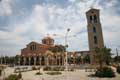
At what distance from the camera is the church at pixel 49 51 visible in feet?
191

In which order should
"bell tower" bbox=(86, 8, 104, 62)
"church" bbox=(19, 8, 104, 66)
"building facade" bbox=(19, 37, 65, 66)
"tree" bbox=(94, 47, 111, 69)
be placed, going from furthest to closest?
1. "building facade" bbox=(19, 37, 65, 66)
2. "church" bbox=(19, 8, 104, 66)
3. "bell tower" bbox=(86, 8, 104, 62)
4. "tree" bbox=(94, 47, 111, 69)

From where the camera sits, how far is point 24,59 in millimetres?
78875

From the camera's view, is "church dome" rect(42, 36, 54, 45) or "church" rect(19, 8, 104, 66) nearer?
"church" rect(19, 8, 104, 66)

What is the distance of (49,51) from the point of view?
77125 millimetres

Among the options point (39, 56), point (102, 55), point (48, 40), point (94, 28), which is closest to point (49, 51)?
point (39, 56)

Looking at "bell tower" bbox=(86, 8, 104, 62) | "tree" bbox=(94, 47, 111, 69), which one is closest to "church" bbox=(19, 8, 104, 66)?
"bell tower" bbox=(86, 8, 104, 62)

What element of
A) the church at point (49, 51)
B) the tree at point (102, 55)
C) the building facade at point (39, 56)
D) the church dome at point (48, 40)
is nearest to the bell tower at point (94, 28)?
the church at point (49, 51)

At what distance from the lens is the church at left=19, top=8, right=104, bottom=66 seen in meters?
58.2

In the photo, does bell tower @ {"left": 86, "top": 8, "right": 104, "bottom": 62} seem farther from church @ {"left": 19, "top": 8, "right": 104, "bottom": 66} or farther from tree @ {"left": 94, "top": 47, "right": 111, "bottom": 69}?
tree @ {"left": 94, "top": 47, "right": 111, "bottom": 69}

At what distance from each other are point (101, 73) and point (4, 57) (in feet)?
303

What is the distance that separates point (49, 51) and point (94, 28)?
2748cm

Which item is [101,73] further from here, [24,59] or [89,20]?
[24,59]

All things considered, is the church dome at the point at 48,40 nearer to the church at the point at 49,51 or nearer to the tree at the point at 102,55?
the church at the point at 49,51

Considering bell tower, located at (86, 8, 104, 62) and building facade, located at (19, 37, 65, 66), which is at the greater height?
bell tower, located at (86, 8, 104, 62)
